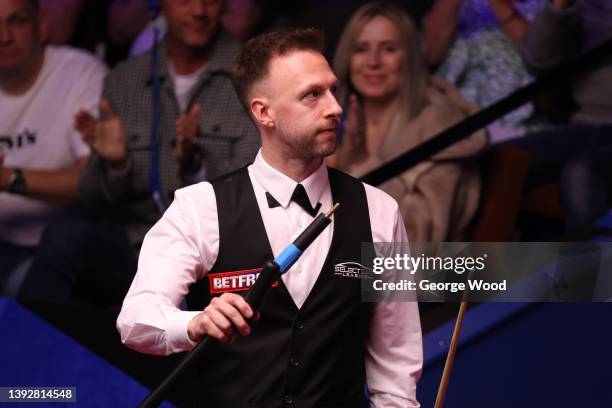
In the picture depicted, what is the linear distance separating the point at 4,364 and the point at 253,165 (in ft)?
5.16

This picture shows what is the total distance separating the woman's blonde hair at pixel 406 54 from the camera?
11.9ft

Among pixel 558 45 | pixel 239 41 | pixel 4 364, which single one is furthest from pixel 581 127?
pixel 4 364

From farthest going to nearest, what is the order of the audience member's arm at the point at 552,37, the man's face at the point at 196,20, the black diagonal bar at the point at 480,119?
1. the man's face at the point at 196,20
2. the audience member's arm at the point at 552,37
3. the black diagonal bar at the point at 480,119

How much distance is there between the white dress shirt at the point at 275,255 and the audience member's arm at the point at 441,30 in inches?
74.4

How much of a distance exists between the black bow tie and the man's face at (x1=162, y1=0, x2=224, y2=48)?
1.93 meters

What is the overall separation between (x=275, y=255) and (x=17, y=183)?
7.47 feet

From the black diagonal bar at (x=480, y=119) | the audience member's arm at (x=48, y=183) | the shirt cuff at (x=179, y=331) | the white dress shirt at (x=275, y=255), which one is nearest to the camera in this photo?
the shirt cuff at (x=179, y=331)

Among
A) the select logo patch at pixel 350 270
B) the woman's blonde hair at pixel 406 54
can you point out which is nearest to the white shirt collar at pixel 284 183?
the select logo patch at pixel 350 270

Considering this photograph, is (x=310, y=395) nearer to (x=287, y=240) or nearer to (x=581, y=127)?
(x=287, y=240)

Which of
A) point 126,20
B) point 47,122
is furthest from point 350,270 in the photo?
point 126,20

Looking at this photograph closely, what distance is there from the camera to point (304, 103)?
1938mm

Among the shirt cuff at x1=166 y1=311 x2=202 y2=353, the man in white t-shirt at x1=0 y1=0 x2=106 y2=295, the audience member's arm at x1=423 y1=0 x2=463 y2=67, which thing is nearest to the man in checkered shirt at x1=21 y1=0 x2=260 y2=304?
the man in white t-shirt at x1=0 y1=0 x2=106 y2=295

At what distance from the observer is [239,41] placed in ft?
12.6

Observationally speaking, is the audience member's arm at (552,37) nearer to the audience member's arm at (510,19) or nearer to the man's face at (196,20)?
the audience member's arm at (510,19)
